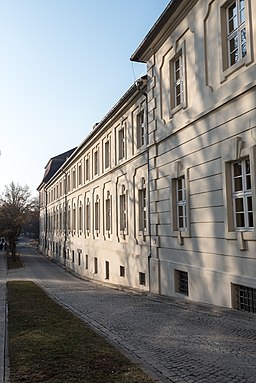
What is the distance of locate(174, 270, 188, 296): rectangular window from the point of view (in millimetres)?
12702

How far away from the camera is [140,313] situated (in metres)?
10.7

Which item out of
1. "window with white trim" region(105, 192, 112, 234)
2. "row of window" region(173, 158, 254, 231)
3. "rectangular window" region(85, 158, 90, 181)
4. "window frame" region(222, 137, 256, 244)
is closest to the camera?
"window frame" region(222, 137, 256, 244)

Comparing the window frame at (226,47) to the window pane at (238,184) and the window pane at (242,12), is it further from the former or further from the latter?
the window pane at (238,184)

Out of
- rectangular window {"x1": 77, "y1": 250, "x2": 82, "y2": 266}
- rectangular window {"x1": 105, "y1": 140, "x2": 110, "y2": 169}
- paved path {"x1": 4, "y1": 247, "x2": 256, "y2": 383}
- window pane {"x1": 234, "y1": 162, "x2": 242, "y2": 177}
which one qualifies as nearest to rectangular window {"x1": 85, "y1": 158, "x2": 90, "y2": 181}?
rectangular window {"x1": 105, "y1": 140, "x2": 110, "y2": 169}

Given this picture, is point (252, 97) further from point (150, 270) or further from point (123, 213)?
point (123, 213)

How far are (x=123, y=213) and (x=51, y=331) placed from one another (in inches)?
533

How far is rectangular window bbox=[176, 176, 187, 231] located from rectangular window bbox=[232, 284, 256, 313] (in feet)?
11.4

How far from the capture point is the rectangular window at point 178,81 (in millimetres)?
13203

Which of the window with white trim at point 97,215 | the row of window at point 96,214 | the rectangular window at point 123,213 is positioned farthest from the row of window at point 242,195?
the window with white trim at point 97,215

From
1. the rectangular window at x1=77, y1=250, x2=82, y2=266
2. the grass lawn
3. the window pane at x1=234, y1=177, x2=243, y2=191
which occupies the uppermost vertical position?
the window pane at x1=234, y1=177, x2=243, y2=191

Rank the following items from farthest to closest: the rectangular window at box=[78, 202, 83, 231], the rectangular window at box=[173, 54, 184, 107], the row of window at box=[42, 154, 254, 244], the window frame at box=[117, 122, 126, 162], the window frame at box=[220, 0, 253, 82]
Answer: the rectangular window at box=[78, 202, 83, 231] → the window frame at box=[117, 122, 126, 162] → the rectangular window at box=[173, 54, 184, 107] → the row of window at box=[42, 154, 254, 244] → the window frame at box=[220, 0, 253, 82]

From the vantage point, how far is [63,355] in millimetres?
6285

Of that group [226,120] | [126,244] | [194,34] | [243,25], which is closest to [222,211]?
[226,120]

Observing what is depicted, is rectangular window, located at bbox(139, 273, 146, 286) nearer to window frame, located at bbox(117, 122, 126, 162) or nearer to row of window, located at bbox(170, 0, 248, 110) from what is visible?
window frame, located at bbox(117, 122, 126, 162)
